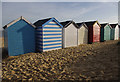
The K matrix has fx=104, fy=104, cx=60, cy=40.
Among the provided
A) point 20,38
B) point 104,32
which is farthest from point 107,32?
point 20,38

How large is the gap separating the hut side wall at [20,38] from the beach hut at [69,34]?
3646 mm

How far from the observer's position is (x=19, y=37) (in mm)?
8750

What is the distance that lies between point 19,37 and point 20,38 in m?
0.12

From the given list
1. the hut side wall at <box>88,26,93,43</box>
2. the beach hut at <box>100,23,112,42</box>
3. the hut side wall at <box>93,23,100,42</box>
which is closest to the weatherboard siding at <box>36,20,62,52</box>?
the hut side wall at <box>88,26,93,43</box>

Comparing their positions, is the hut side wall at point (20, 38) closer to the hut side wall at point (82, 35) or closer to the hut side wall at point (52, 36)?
the hut side wall at point (52, 36)

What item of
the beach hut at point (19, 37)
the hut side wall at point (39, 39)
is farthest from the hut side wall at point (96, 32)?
the beach hut at point (19, 37)

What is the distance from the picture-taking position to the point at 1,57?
329 inches

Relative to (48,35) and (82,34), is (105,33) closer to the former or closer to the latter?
(82,34)

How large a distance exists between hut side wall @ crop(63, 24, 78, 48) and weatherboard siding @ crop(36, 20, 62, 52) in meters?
1.10

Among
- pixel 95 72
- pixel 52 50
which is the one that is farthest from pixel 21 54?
pixel 95 72

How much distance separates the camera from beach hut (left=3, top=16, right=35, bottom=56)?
8.39m

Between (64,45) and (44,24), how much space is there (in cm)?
349

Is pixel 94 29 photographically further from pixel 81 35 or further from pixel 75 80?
pixel 75 80

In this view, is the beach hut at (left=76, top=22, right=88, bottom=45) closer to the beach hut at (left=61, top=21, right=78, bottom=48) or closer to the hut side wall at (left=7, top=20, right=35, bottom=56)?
the beach hut at (left=61, top=21, right=78, bottom=48)
